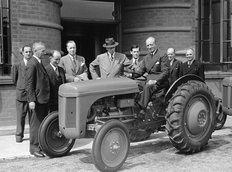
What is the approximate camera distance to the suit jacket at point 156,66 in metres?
6.48

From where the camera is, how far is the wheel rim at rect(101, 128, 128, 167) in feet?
17.3

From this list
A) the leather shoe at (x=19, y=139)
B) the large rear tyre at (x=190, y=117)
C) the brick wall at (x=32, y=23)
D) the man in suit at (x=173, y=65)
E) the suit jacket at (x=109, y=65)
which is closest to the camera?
the large rear tyre at (x=190, y=117)

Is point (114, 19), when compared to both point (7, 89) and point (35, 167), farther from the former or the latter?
point (35, 167)

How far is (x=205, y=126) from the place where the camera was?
6449mm

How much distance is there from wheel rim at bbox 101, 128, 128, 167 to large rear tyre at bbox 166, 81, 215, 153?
0.88 m

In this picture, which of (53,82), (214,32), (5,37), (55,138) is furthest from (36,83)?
(214,32)

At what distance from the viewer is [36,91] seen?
20.6ft

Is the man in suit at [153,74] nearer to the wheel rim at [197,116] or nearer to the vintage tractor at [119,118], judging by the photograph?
the vintage tractor at [119,118]

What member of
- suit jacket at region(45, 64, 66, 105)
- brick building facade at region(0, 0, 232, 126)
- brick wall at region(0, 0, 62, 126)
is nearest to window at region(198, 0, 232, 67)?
brick building facade at region(0, 0, 232, 126)

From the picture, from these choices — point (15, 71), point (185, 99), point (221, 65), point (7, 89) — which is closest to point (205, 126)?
point (185, 99)

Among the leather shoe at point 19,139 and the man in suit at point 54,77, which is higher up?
the man in suit at point 54,77

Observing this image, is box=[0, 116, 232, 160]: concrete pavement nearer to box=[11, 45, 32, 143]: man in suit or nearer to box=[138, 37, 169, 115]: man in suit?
box=[11, 45, 32, 143]: man in suit

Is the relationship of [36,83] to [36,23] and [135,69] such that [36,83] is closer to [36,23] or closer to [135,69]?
[135,69]

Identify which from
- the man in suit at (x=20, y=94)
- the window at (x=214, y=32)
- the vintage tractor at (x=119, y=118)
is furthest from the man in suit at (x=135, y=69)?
the window at (x=214, y=32)
